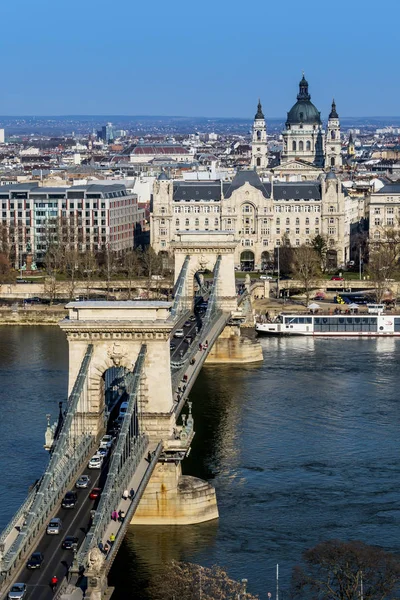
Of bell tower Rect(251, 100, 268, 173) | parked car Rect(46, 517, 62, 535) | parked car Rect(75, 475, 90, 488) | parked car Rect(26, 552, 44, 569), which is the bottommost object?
parked car Rect(26, 552, 44, 569)

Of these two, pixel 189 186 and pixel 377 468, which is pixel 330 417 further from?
pixel 189 186

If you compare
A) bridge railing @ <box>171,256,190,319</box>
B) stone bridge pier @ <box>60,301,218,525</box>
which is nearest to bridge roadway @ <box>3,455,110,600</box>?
stone bridge pier @ <box>60,301,218,525</box>

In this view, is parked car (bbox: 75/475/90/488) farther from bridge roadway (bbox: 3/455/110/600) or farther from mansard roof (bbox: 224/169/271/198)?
mansard roof (bbox: 224/169/271/198)

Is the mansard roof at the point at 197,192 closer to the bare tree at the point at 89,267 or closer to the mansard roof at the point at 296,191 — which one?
the mansard roof at the point at 296,191

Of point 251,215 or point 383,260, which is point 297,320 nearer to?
point 383,260

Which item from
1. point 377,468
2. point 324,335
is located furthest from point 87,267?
point 377,468

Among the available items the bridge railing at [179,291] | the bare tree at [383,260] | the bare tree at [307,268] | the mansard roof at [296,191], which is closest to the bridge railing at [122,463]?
the bridge railing at [179,291]

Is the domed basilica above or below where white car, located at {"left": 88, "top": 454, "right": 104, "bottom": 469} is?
above

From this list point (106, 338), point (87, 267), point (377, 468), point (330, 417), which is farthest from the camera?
point (87, 267)
